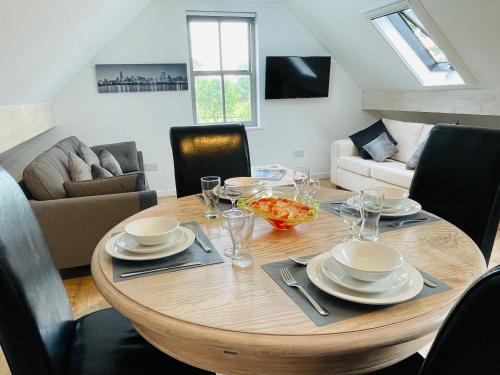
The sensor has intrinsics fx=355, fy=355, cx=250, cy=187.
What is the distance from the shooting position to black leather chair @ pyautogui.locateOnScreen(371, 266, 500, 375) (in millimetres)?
479

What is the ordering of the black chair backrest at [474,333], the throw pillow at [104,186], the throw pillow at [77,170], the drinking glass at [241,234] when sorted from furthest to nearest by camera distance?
the throw pillow at [77,170]
the throw pillow at [104,186]
the drinking glass at [241,234]
the black chair backrest at [474,333]

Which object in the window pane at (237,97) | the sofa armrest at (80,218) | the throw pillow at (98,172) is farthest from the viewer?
the window pane at (237,97)

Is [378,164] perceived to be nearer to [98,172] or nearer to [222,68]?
[222,68]

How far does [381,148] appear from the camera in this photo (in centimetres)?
420

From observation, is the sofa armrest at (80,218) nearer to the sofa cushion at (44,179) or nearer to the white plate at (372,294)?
the sofa cushion at (44,179)

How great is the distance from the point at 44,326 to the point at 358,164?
3.79 meters

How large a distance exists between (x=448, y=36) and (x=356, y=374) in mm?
3337

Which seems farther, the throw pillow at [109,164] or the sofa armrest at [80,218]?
the throw pillow at [109,164]

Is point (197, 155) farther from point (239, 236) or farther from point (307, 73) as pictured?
point (307, 73)

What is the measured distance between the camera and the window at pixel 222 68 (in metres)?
4.36

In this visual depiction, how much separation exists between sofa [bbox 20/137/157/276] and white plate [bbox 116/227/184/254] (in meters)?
1.20

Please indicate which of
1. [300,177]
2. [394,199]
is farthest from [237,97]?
[394,199]

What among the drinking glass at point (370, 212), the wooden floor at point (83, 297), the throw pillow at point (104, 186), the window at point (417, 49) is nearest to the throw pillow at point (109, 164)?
the throw pillow at point (104, 186)

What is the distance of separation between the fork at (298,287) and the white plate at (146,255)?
0.32m
